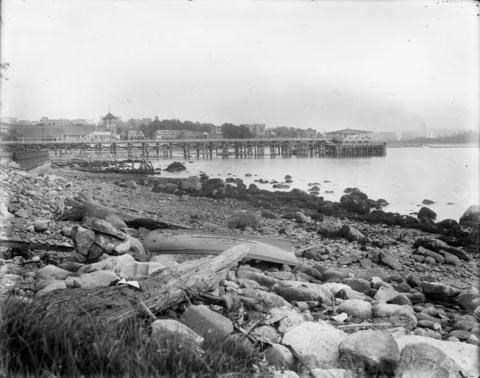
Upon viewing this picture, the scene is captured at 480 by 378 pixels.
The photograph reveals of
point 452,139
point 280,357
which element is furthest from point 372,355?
point 452,139

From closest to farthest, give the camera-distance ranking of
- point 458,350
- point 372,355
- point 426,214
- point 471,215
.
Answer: point 372,355
point 458,350
point 426,214
point 471,215

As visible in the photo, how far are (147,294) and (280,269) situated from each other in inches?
69.6

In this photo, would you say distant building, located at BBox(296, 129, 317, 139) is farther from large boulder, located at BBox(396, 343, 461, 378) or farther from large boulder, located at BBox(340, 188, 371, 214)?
large boulder, located at BBox(396, 343, 461, 378)

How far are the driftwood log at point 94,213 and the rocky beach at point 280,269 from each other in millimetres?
31

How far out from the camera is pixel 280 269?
4754 mm

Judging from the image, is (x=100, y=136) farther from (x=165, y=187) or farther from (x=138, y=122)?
(x=165, y=187)

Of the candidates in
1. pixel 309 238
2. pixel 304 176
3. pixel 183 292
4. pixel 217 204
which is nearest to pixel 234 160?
pixel 217 204

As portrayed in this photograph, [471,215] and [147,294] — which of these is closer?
[147,294]

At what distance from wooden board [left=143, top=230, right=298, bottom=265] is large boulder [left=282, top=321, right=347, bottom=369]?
1315 millimetres

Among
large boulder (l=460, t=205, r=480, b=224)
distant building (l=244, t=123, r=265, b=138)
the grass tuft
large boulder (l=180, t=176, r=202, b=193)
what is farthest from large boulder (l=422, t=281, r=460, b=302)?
large boulder (l=180, t=176, r=202, b=193)

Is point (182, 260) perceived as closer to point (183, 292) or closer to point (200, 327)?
point (183, 292)

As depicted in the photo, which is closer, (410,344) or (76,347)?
(76,347)

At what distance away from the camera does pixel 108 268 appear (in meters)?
4.31

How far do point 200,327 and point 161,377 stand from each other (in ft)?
2.48
